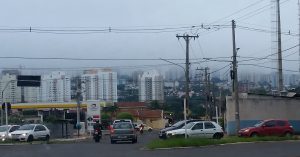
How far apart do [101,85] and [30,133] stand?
6155 centimetres

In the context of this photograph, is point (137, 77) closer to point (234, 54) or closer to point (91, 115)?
point (91, 115)

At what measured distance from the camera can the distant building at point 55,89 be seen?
96562 millimetres

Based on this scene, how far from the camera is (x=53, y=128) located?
6694cm

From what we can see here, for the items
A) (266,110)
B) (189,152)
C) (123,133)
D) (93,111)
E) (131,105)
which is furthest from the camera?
(131,105)

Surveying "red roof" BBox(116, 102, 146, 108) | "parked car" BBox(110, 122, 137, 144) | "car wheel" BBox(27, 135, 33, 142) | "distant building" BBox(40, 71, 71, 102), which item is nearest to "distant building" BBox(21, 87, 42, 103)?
"distant building" BBox(40, 71, 71, 102)

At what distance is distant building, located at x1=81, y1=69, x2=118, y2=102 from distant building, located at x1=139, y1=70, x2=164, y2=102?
15.3ft

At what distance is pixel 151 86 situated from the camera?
10862 centimetres

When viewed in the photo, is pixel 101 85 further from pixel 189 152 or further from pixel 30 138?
pixel 189 152

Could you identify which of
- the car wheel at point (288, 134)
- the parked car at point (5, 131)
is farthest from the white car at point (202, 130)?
the parked car at point (5, 131)

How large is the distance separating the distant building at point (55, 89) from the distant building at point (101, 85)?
3.04m

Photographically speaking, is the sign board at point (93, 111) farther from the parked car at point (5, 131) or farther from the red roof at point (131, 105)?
the red roof at point (131, 105)

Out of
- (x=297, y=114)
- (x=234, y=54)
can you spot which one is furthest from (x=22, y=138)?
(x=297, y=114)

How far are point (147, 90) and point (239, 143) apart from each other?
76.8 meters

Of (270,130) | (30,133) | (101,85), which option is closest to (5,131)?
(30,133)
